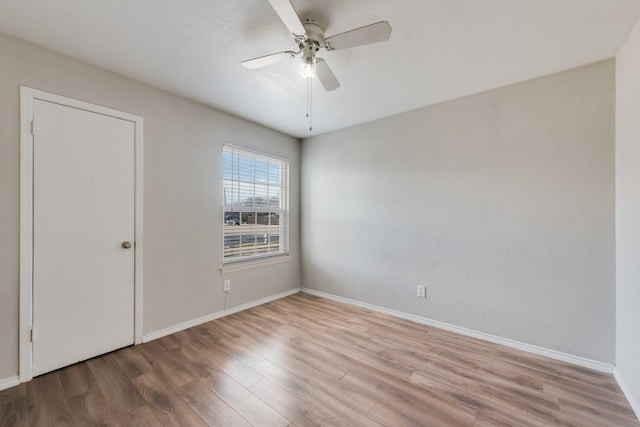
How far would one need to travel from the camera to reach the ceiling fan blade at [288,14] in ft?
4.17

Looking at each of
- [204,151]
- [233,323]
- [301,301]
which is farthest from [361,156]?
[233,323]


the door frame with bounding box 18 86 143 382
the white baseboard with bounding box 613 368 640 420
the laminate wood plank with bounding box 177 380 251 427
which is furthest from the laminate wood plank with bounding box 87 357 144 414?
the white baseboard with bounding box 613 368 640 420

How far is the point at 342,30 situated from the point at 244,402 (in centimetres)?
251

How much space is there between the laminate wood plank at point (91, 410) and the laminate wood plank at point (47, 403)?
0.03m

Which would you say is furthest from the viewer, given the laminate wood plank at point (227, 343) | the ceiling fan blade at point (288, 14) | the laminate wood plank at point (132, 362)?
the laminate wood plank at point (227, 343)

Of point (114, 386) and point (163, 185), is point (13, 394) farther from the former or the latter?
point (163, 185)

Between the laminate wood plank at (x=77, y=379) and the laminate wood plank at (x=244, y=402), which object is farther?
the laminate wood plank at (x=77, y=379)

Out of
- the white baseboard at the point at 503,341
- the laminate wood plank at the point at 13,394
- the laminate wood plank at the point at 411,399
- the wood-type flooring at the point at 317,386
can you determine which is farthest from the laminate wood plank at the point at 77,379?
the white baseboard at the point at 503,341

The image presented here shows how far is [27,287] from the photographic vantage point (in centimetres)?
187

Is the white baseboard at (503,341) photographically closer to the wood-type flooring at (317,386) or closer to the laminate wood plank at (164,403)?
the wood-type flooring at (317,386)

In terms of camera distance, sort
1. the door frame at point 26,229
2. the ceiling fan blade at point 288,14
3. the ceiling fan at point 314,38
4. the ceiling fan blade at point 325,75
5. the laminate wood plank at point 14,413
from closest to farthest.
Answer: the ceiling fan blade at point 288,14, the ceiling fan at point 314,38, the laminate wood plank at point 14,413, the ceiling fan blade at point 325,75, the door frame at point 26,229

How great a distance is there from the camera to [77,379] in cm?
191

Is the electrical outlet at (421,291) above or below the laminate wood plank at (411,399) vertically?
above

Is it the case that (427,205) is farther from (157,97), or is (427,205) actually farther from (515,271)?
(157,97)
